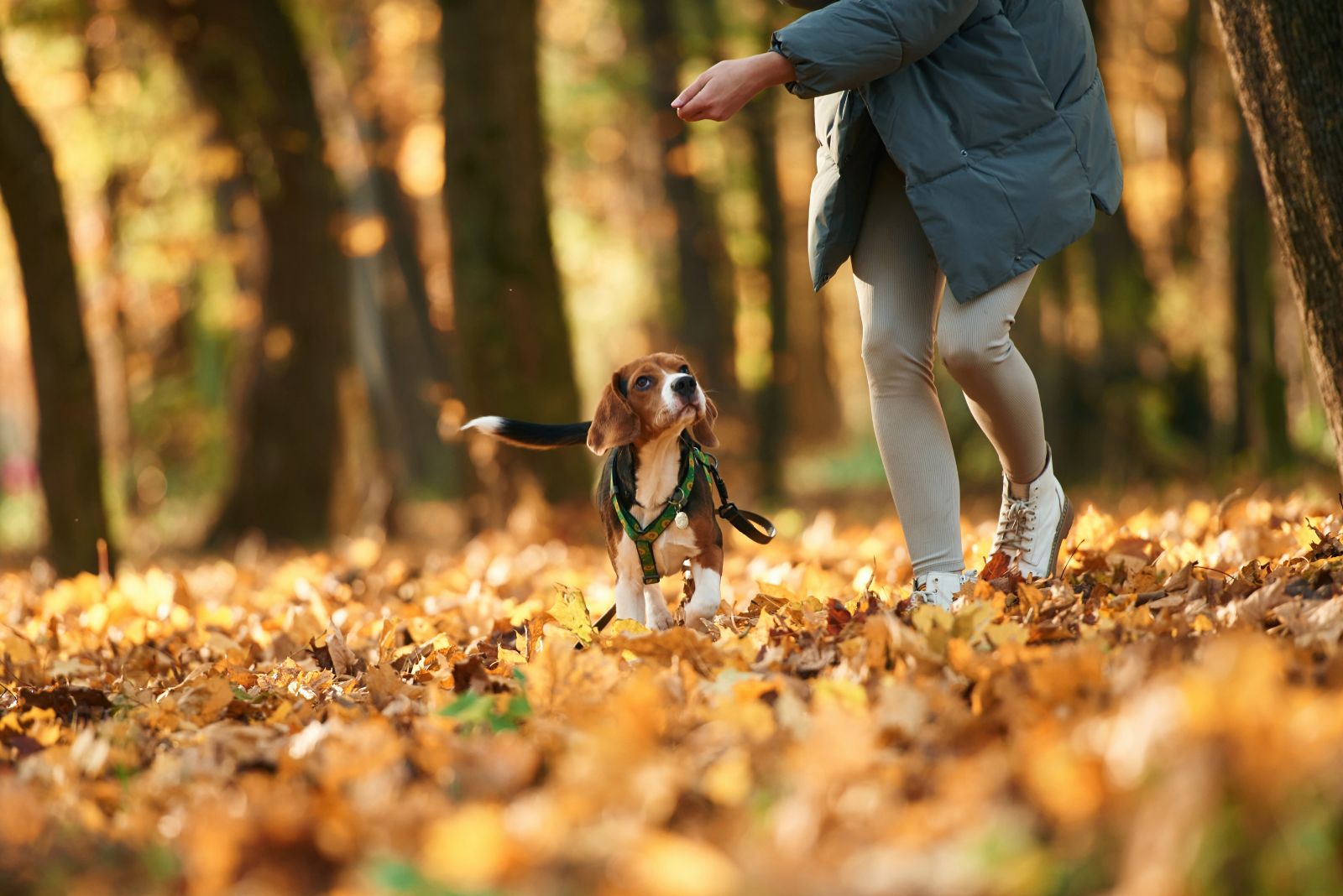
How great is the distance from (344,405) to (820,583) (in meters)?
9.02

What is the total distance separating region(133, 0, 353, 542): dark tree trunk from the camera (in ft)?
41.6

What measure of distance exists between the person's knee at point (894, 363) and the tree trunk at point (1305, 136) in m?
1.26

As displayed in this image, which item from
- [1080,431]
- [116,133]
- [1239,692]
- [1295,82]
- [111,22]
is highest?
[111,22]

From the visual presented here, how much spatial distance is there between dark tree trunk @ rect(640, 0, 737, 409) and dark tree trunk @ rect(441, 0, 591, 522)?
5.73m

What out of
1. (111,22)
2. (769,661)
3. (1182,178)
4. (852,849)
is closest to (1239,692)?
(852,849)

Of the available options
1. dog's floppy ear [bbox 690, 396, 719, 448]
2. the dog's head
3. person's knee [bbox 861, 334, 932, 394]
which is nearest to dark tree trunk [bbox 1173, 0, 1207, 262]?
dog's floppy ear [bbox 690, 396, 719, 448]

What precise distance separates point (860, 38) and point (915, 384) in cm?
102

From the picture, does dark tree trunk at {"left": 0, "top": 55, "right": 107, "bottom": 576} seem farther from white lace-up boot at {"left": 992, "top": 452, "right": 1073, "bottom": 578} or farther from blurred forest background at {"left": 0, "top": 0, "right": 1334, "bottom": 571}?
white lace-up boot at {"left": 992, "top": 452, "right": 1073, "bottom": 578}

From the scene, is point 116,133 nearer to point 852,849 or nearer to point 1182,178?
point 1182,178

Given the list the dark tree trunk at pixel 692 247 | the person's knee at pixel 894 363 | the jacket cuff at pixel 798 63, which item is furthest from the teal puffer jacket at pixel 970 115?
the dark tree trunk at pixel 692 247

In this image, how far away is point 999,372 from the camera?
396cm

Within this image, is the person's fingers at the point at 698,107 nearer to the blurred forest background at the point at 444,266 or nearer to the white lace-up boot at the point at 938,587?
the white lace-up boot at the point at 938,587

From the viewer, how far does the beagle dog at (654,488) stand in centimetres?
465

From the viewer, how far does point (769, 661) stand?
10.7 feet
